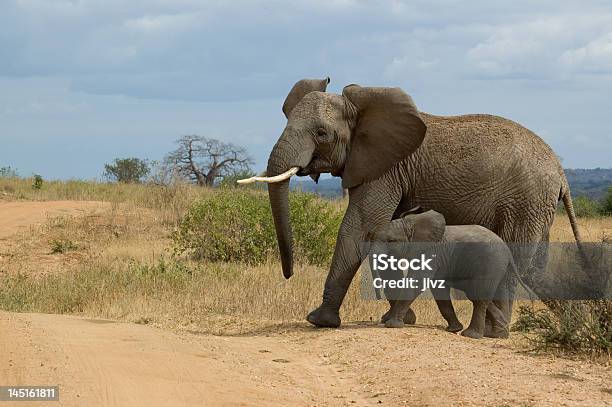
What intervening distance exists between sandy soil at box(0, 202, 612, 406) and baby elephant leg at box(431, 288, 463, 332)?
0.43 meters

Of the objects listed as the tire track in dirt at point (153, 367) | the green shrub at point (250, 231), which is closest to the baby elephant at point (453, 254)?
the tire track in dirt at point (153, 367)

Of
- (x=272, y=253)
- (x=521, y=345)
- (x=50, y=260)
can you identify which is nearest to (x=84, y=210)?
(x=50, y=260)

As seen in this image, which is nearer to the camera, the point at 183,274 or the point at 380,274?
the point at 380,274

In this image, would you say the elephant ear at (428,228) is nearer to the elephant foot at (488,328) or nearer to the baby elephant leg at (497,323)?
the baby elephant leg at (497,323)

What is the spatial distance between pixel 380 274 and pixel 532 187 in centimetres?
178

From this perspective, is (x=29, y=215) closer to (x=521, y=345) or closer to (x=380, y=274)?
(x=380, y=274)

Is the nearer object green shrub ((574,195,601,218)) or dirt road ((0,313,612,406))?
dirt road ((0,313,612,406))

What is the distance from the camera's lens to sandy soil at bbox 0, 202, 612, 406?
263 inches

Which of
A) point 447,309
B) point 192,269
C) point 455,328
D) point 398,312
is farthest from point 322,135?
point 192,269

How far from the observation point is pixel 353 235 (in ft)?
32.8

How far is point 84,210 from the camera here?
21297 mm

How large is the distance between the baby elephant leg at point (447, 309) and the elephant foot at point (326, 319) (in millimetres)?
1031

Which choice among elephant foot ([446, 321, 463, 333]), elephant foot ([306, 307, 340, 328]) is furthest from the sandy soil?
elephant foot ([446, 321, 463, 333])

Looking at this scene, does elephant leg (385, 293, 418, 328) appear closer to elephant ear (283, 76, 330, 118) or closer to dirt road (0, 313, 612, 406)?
dirt road (0, 313, 612, 406)
